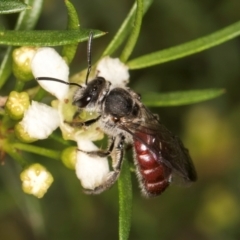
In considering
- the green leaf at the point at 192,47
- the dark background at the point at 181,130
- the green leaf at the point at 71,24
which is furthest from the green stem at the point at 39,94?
the dark background at the point at 181,130

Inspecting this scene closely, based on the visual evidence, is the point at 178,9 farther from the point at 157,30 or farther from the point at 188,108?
the point at 188,108

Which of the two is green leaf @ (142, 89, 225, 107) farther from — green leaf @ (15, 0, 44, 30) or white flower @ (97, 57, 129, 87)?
green leaf @ (15, 0, 44, 30)

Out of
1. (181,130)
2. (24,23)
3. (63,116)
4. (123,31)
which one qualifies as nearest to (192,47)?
(123,31)

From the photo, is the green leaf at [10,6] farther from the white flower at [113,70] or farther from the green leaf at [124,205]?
the green leaf at [124,205]

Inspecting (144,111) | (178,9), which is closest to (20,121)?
(144,111)

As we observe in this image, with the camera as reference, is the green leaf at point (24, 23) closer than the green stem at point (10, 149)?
No

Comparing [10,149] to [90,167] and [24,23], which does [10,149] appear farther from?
[24,23]
